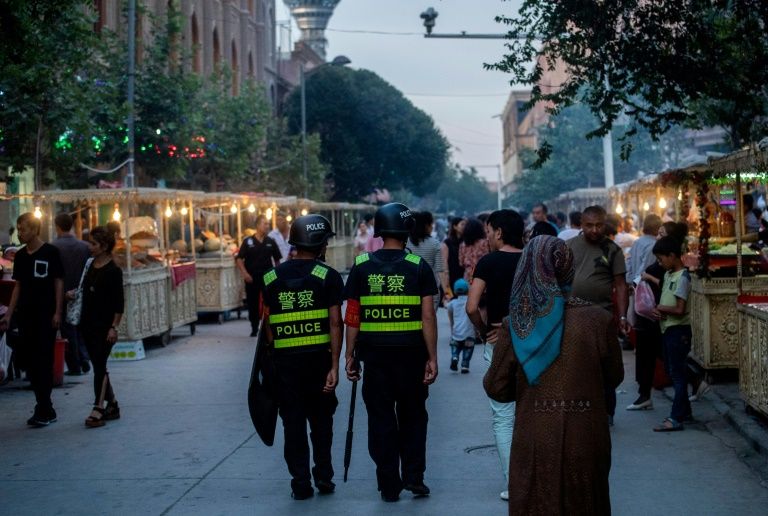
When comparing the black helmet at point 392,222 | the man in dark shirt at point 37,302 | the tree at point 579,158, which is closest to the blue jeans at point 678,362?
the black helmet at point 392,222

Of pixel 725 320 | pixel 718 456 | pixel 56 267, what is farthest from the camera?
pixel 725 320

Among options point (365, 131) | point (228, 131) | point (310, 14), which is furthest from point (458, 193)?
point (228, 131)

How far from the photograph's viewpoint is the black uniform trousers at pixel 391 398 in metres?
7.68

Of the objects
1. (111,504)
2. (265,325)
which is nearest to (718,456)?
(265,325)

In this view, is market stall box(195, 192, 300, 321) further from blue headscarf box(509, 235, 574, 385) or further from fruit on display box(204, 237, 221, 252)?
blue headscarf box(509, 235, 574, 385)

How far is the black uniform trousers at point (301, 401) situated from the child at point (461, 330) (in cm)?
633

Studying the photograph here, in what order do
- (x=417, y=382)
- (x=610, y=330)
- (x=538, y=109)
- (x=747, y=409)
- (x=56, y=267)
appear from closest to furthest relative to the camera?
1. (x=610, y=330)
2. (x=417, y=382)
3. (x=747, y=409)
4. (x=56, y=267)
5. (x=538, y=109)

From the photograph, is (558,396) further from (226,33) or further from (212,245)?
(226,33)

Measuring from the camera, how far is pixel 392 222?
775 centimetres

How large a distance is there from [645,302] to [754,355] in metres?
1.15

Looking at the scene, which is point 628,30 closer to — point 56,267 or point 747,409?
point 747,409

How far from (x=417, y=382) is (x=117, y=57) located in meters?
24.0

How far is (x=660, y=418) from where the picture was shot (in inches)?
433

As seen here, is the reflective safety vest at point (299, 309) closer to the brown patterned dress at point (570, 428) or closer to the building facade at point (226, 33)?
the brown patterned dress at point (570, 428)
